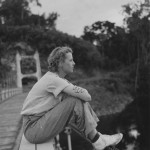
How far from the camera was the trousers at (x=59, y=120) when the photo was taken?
9.70 ft

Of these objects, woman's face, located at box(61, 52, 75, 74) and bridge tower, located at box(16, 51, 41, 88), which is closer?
woman's face, located at box(61, 52, 75, 74)

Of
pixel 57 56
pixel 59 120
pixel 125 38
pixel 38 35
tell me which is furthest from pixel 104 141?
pixel 125 38

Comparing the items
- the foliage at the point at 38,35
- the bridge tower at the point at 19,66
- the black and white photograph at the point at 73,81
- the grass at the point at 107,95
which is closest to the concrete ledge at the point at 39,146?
the black and white photograph at the point at 73,81

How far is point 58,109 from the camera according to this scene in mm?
2973

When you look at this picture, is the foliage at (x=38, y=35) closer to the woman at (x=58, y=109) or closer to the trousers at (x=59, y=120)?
the woman at (x=58, y=109)

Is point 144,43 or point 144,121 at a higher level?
point 144,43

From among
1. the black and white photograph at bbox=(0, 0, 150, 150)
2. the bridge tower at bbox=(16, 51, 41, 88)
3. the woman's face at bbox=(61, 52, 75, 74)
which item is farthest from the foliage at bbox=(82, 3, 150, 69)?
the woman's face at bbox=(61, 52, 75, 74)

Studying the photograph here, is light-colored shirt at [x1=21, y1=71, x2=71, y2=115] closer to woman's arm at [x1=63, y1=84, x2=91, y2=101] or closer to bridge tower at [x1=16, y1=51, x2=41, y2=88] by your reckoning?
woman's arm at [x1=63, y1=84, x2=91, y2=101]

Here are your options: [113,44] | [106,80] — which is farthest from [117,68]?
[106,80]

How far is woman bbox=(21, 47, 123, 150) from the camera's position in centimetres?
296

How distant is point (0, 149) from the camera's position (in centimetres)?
395

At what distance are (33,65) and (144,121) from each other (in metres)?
12.9

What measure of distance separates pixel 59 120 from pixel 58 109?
10 cm

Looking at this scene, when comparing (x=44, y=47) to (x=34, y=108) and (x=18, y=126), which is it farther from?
(x=34, y=108)
